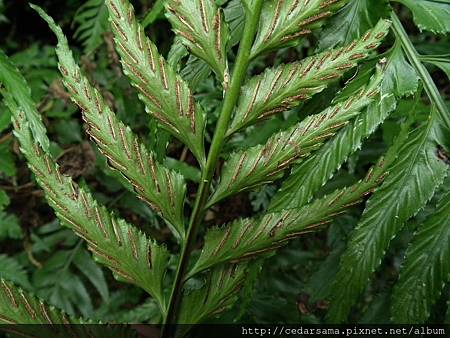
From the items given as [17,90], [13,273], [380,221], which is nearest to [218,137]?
[380,221]

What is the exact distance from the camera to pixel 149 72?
64 cm

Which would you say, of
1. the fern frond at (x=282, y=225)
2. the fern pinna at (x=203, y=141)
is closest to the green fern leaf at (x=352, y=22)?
the fern pinna at (x=203, y=141)

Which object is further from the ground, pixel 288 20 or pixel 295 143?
pixel 288 20

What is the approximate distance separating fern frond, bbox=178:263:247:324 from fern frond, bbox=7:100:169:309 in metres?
0.09

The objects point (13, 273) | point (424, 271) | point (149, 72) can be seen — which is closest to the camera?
point (149, 72)

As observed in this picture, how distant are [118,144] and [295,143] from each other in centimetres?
24

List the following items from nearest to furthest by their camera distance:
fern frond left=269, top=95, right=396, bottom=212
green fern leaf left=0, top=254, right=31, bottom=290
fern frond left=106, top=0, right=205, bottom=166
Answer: fern frond left=106, top=0, right=205, bottom=166
fern frond left=269, top=95, right=396, bottom=212
green fern leaf left=0, top=254, right=31, bottom=290

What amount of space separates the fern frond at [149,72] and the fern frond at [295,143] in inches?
4.0

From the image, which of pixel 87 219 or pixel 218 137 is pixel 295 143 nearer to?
pixel 218 137

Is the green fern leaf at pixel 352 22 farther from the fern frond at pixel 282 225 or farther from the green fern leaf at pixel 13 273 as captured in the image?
the green fern leaf at pixel 13 273

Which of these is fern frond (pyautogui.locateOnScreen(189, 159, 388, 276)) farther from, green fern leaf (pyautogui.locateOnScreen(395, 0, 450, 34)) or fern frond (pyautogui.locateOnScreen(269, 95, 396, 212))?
green fern leaf (pyautogui.locateOnScreen(395, 0, 450, 34))

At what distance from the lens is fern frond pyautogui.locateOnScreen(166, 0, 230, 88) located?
2.10 feet

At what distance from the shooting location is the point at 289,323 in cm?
126

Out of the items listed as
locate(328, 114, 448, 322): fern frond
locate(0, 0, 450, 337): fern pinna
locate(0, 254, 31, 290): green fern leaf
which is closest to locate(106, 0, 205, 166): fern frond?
locate(0, 0, 450, 337): fern pinna
